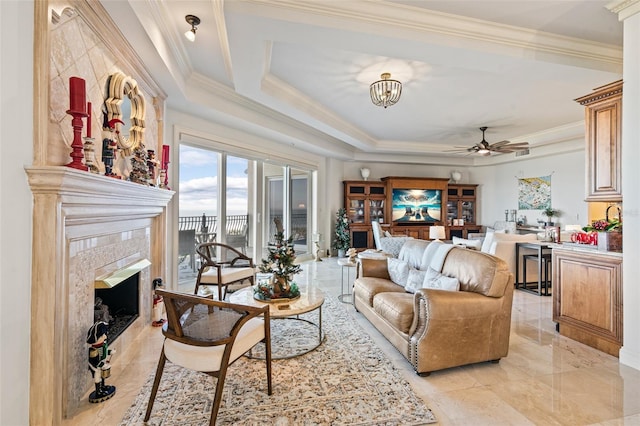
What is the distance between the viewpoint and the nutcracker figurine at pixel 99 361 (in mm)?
2086

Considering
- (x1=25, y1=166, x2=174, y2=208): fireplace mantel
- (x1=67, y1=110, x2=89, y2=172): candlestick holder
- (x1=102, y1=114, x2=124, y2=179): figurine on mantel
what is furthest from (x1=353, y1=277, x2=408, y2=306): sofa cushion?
(x1=67, y1=110, x2=89, y2=172): candlestick holder

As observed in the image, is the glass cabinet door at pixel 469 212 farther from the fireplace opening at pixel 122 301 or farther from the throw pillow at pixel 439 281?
the fireplace opening at pixel 122 301

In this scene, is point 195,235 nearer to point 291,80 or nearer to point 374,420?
point 291,80

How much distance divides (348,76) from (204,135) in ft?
7.48

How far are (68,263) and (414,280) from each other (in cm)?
293

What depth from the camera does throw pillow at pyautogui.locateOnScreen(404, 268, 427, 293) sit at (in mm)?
3199

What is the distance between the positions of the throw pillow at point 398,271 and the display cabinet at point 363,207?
14.7 ft

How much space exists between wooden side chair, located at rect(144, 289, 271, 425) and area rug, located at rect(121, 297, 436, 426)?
26 centimetres

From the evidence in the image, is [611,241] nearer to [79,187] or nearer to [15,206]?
[79,187]

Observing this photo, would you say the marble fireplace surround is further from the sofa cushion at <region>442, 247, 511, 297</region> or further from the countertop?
the countertop

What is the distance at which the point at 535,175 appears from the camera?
787 centimetres

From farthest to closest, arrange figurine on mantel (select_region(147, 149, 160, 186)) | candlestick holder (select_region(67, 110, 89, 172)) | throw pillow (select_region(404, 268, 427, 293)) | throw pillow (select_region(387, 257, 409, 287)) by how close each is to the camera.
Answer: throw pillow (select_region(387, 257, 409, 287))
throw pillow (select_region(404, 268, 427, 293))
figurine on mantel (select_region(147, 149, 160, 186))
candlestick holder (select_region(67, 110, 89, 172))

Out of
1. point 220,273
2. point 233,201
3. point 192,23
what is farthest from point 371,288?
point 233,201

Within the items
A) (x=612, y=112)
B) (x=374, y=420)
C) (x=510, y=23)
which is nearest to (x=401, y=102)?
(x=510, y=23)
